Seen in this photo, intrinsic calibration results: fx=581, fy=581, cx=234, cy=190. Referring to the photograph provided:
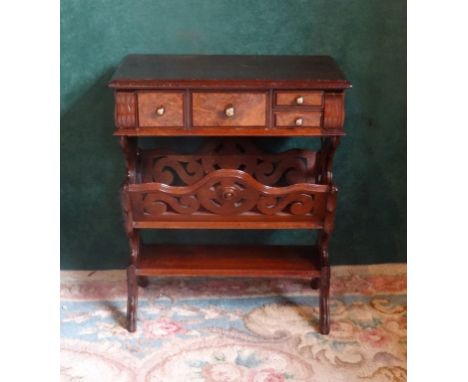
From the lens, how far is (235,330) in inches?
80.1

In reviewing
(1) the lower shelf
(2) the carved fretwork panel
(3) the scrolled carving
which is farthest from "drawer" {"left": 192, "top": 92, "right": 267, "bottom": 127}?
(1) the lower shelf

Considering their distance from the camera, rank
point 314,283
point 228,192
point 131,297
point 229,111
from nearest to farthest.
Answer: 1. point 229,111
2. point 228,192
3. point 131,297
4. point 314,283

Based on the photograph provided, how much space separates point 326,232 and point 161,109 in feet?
2.20

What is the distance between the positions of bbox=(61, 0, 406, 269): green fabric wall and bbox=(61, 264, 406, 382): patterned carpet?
158 mm

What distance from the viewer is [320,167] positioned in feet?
6.79

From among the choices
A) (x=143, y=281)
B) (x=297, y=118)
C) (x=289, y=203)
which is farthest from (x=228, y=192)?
(x=143, y=281)

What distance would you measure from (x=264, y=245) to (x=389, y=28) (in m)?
0.92

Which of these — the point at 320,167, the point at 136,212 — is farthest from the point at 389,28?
the point at 136,212

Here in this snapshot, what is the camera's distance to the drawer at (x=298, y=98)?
172 cm

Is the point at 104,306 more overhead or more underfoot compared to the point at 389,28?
more underfoot

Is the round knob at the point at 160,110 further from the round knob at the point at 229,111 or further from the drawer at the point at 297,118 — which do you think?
the drawer at the point at 297,118

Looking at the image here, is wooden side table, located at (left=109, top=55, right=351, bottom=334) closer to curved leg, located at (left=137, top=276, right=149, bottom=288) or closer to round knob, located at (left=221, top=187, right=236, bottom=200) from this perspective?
round knob, located at (left=221, top=187, right=236, bottom=200)

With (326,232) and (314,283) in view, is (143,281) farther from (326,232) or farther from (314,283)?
(326,232)
